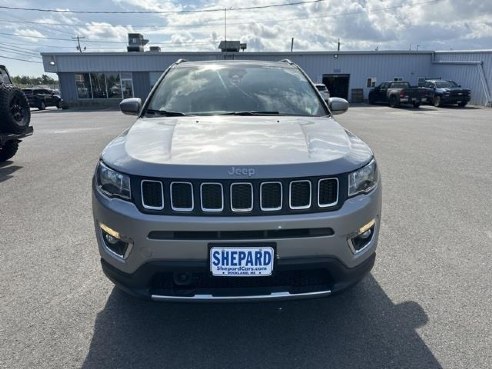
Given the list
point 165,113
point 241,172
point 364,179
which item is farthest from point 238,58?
point 241,172

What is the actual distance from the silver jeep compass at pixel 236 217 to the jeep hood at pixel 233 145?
1cm

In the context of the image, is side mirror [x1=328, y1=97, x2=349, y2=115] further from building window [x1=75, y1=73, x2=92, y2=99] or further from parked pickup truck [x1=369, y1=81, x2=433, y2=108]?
building window [x1=75, y1=73, x2=92, y2=99]

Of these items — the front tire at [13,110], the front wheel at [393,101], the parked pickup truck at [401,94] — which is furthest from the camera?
the front wheel at [393,101]

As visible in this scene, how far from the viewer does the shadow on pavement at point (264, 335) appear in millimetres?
2334

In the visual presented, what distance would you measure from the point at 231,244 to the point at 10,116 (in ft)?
22.7

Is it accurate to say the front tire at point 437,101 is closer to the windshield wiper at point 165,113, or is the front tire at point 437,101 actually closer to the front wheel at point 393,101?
the front wheel at point 393,101

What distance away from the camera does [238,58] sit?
32531 millimetres

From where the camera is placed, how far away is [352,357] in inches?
93.0

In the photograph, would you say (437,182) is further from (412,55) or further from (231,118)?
(412,55)

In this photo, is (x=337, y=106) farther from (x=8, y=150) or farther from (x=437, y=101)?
(x=437, y=101)

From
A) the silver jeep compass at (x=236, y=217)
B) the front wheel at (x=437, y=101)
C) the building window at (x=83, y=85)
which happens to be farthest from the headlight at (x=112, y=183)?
the building window at (x=83, y=85)

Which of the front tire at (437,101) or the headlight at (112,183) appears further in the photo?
the front tire at (437,101)

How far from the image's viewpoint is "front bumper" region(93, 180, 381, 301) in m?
2.19

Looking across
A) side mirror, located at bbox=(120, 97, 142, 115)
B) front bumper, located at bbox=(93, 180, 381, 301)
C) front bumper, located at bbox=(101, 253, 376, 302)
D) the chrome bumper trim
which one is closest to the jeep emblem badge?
front bumper, located at bbox=(93, 180, 381, 301)
